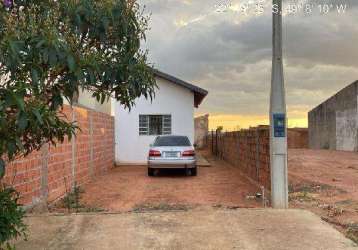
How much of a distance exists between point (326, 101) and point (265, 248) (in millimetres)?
36613

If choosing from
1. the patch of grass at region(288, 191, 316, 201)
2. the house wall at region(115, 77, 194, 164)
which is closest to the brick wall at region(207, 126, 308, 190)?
the patch of grass at region(288, 191, 316, 201)

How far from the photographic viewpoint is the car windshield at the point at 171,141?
19.4 meters

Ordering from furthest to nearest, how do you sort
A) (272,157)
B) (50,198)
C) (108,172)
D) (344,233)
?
(108,172), (50,198), (272,157), (344,233)

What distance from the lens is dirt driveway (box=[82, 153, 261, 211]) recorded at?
39.9 ft

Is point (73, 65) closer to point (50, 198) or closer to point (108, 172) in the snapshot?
point (50, 198)

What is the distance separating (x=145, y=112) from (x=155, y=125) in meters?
0.85

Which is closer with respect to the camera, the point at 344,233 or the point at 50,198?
the point at 344,233

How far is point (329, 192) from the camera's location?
539 inches

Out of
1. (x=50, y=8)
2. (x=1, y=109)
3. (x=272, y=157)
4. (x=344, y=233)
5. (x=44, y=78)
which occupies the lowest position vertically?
(x=344, y=233)

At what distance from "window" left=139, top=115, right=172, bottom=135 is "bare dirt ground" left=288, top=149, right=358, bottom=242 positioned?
6467 mm

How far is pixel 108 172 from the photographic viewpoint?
Result: 21500 millimetres

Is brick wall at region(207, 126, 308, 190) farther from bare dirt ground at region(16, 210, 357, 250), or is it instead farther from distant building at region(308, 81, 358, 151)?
distant building at region(308, 81, 358, 151)

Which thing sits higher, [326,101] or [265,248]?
[326,101]

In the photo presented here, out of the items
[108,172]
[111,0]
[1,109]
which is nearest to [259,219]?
[111,0]
